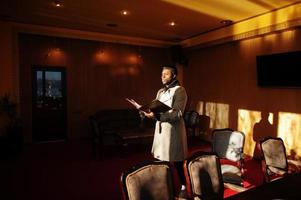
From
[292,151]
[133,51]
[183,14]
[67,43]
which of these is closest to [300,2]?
[183,14]

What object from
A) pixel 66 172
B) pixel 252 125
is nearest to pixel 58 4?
pixel 66 172

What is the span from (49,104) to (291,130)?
5.37 m

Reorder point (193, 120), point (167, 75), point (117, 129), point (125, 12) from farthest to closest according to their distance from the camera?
point (193, 120), point (117, 129), point (125, 12), point (167, 75)

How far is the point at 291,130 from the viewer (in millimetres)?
4129

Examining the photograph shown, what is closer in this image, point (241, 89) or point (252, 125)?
point (252, 125)

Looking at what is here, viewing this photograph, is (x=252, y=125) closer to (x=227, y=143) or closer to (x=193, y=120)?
(x=193, y=120)

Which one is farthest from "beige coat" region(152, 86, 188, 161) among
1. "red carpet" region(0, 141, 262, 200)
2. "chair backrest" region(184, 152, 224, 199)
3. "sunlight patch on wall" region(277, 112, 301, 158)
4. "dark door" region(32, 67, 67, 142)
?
"dark door" region(32, 67, 67, 142)

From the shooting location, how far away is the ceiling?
153 inches

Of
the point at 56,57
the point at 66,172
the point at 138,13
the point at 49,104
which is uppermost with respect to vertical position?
the point at 138,13

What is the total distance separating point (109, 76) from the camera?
21.1 ft

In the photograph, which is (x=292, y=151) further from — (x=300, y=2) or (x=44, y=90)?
(x=44, y=90)

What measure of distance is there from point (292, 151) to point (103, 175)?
3360mm

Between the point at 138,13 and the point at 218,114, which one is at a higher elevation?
the point at 138,13

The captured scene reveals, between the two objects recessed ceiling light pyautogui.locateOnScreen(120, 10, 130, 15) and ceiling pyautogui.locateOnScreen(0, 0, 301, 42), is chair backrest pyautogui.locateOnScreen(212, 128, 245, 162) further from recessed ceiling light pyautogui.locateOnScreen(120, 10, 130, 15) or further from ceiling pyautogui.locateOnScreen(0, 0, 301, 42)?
recessed ceiling light pyautogui.locateOnScreen(120, 10, 130, 15)
